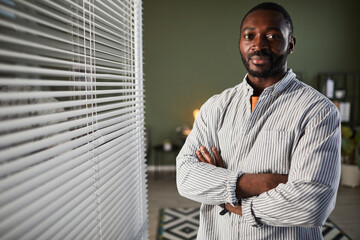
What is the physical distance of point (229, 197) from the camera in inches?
46.5

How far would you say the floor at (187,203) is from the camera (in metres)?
3.00

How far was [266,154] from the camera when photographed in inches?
47.3

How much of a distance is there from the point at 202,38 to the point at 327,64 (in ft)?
7.69

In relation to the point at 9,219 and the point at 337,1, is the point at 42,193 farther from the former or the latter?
the point at 337,1

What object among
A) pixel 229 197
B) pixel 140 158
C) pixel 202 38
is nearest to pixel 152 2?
pixel 202 38

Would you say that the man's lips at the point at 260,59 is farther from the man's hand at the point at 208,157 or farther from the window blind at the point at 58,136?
the window blind at the point at 58,136

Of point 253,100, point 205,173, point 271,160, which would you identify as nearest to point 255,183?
point 271,160

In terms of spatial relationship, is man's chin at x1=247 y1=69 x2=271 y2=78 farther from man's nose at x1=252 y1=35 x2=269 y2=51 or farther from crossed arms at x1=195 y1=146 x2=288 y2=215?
crossed arms at x1=195 y1=146 x2=288 y2=215

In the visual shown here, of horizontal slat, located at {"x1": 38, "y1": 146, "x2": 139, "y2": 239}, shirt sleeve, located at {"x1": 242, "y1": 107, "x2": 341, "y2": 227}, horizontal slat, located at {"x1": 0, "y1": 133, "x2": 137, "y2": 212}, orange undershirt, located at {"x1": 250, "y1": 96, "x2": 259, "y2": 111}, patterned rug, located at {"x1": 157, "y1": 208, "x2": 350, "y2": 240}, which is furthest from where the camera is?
patterned rug, located at {"x1": 157, "y1": 208, "x2": 350, "y2": 240}

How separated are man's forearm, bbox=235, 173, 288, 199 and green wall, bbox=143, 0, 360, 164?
4059 millimetres

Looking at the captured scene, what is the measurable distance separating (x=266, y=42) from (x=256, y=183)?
62cm

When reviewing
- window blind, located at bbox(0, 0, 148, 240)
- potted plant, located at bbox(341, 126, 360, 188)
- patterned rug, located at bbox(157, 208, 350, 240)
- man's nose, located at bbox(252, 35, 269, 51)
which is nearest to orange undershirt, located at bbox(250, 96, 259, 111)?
man's nose, located at bbox(252, 35, 269, 51)

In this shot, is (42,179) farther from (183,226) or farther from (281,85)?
(183,226)

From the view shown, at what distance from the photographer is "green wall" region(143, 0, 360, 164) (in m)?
5.09
